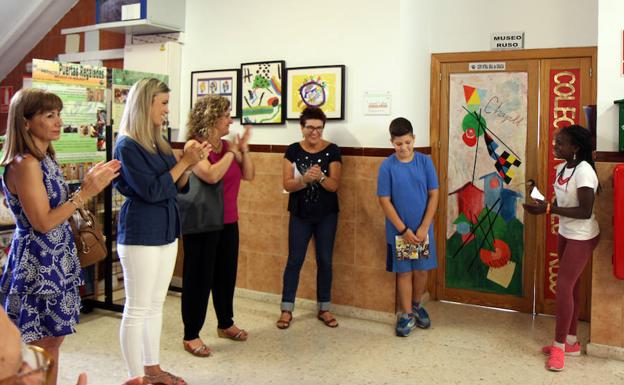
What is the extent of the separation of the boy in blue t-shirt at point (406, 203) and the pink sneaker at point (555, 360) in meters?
0.89

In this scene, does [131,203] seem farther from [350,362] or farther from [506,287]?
[506,287]

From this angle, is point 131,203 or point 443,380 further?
point 443,380

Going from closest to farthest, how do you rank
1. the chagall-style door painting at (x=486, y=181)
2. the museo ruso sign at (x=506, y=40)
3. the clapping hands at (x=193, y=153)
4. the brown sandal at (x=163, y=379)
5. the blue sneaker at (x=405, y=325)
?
the clapping hands at (x=193, y=153)
the brown sandal at (x=163, y=379)
the blue sneaker at (x=405, y=325)
the museo ruso sign at (x=506, y=40)
the chagall-style door painting at (x=486, y=181)

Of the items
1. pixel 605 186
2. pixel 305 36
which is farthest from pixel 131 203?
pixel 605 186

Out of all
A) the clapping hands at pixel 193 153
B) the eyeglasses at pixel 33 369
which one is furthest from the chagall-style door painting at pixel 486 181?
the eyeglasses at pixel 33 369

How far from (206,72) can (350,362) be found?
2671 millimetres

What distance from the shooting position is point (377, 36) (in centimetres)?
409

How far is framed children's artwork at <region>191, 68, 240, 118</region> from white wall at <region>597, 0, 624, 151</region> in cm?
262

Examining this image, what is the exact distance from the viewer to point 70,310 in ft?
7.88

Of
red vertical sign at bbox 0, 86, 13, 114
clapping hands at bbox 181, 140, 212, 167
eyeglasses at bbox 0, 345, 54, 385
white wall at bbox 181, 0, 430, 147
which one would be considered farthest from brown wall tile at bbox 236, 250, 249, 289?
eyeglasses at bbox 0, 345, 54, 385

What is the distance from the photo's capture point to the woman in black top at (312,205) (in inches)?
156

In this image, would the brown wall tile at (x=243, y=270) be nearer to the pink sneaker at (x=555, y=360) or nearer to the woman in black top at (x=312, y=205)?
the woman in black top at (x=312, y=205)

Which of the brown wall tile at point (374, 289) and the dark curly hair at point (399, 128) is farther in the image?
the brown wall tile at point (374, 289)

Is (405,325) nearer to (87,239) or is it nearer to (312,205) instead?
(312,205)
